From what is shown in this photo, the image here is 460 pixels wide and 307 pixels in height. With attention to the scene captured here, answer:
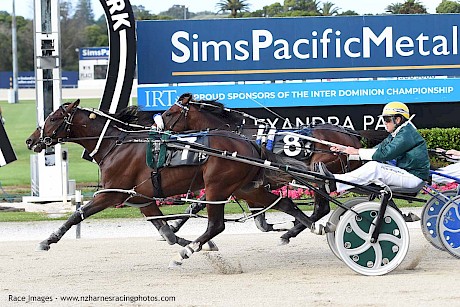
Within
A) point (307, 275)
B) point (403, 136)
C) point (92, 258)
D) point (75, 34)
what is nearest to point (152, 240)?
point (92, 258)

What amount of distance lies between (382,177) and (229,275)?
5.36ft

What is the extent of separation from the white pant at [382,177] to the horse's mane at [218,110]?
2.81 m

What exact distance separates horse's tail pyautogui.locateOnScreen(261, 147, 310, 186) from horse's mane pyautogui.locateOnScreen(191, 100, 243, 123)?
5.43 ft

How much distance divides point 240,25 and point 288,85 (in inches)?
→ 48.8

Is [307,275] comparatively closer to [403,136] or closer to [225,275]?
[225,275]

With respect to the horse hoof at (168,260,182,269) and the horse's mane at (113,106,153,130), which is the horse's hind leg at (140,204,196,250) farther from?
the horse's mane at (113,106,153,130)

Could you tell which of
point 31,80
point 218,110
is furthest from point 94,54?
point 218,110

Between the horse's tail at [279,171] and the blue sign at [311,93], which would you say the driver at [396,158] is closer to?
the horse's tail at [279,171]

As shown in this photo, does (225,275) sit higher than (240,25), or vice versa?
(240,25)

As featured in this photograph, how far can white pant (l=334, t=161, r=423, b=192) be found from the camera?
26.7 feet

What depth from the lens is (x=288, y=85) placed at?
14867mm

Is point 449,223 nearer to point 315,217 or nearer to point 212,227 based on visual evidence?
point 315,217

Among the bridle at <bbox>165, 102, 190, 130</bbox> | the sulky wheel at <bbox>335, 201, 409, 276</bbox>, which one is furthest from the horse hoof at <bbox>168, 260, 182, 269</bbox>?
the bridle at <bbox>165, 102, 190, 130</bbox>

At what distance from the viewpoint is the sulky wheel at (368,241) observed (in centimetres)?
800
